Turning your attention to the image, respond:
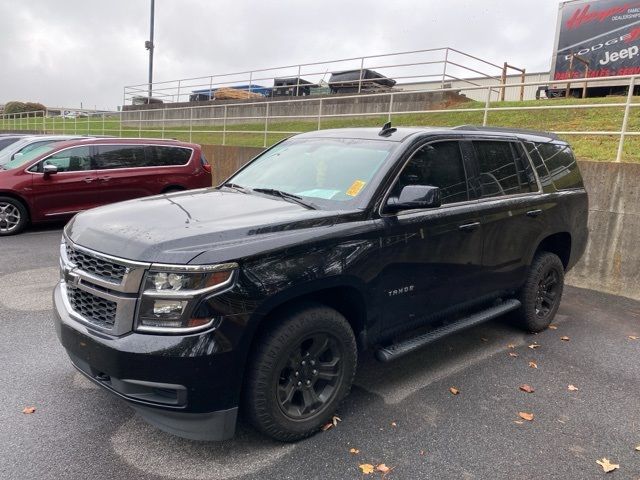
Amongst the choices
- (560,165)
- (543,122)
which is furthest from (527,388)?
(543,122)

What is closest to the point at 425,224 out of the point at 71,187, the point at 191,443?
the point at 191,443

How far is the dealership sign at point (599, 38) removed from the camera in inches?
586

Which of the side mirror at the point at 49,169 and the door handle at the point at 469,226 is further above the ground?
the door handle at the point at 469,226

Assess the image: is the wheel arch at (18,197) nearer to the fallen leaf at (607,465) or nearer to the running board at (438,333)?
the running board at (438,333)

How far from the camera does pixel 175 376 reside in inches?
95.9

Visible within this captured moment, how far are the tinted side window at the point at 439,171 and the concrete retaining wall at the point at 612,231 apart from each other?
3.30m

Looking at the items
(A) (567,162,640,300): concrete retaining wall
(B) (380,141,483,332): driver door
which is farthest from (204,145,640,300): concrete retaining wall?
(B) (380,141,483,332): driver door

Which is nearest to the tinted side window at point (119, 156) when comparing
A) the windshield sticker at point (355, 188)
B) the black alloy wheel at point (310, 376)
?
the windshield sticker at point (355, 188)

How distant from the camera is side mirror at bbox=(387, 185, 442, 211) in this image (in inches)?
123

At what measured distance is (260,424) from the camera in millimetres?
2752

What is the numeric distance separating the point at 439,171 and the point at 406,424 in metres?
1.82

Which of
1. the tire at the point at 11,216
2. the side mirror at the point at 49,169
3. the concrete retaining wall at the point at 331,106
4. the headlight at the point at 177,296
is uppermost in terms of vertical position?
the concrete retaining wall at the point at 331,106

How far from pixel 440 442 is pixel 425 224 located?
55.7 inches

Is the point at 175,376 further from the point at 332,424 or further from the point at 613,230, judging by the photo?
the point at 613,230
